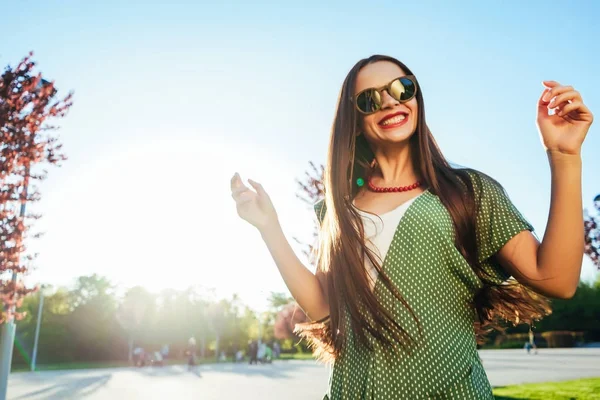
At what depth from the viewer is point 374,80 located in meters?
1.68

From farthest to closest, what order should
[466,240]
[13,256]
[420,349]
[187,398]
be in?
[187,398] → [13,256] → [466,240] → [420,349]

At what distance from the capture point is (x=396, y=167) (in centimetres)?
170

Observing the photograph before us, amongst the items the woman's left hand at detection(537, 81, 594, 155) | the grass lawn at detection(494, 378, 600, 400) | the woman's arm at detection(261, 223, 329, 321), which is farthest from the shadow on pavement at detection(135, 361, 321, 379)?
the woman's left hand at detection(537, 81, 594, 155)

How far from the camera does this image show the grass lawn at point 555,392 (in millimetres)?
8569

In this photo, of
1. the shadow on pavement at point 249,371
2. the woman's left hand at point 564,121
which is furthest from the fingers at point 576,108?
the shadow on pavement at point 249,371

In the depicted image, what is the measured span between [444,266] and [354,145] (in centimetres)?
59

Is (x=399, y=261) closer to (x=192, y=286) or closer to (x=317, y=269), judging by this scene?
(x=317, y=269)

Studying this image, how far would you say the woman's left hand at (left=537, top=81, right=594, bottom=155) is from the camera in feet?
4.10

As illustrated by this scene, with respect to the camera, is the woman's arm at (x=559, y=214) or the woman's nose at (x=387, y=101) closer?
the woman's arm at (x=559, y=214)

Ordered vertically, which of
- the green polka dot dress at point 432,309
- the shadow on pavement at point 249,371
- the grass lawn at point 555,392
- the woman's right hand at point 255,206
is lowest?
the shadow on pavement at point 249,371

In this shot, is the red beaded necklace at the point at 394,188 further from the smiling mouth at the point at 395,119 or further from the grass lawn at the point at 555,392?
the grass lawn at the point at 555,392

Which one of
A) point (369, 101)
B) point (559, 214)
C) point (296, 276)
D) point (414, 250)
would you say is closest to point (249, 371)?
point (296, 276)

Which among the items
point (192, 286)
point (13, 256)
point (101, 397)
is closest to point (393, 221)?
point (13, 256)

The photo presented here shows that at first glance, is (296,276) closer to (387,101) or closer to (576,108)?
(387,101)
